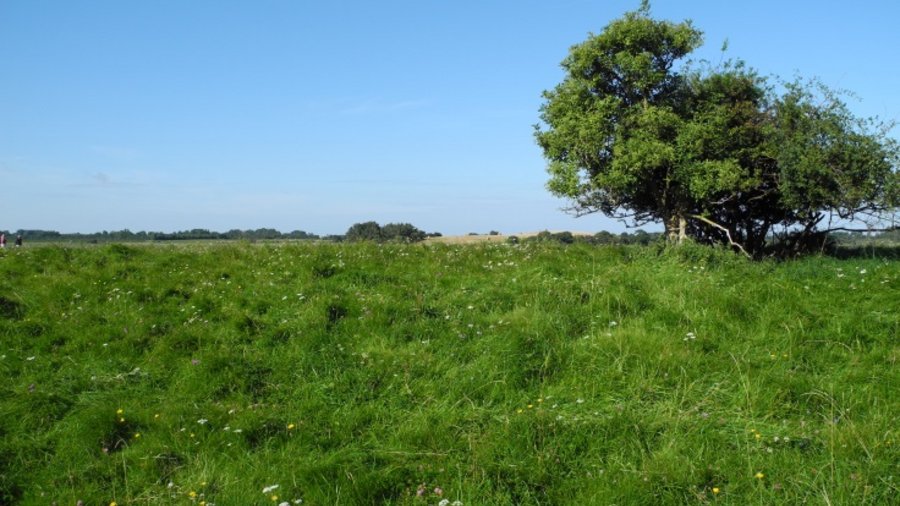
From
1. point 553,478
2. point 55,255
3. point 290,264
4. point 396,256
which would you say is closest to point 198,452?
point 553,478

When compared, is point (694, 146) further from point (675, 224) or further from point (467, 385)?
point (467, 385)

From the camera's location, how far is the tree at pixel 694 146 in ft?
64.4

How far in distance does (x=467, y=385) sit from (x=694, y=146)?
1694cm

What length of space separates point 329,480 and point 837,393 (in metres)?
5.80

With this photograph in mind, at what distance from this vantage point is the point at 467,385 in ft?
25.2

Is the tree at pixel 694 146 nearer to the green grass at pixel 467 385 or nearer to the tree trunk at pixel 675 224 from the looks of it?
the tree trunk at pixel 675 224

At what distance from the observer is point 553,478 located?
573 centimetres

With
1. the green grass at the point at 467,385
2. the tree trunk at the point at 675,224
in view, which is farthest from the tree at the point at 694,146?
the green grass at the point at 467,385

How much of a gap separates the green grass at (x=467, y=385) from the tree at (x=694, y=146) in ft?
30.8

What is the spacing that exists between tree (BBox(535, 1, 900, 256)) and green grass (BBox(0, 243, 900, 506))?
9.39m

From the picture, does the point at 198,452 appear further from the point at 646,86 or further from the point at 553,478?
the point at 646,86

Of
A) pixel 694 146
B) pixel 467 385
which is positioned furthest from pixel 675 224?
pixel 467 385

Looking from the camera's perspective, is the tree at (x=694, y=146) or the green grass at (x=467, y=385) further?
the tree at (x=694, y=146)

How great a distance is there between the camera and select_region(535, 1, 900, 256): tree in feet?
64.4
